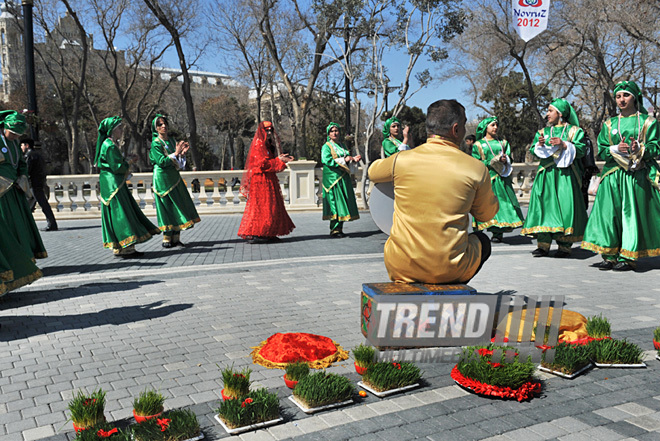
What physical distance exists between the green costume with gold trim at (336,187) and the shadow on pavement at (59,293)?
5057mm

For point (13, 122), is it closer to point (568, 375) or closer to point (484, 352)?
point (484, 352)

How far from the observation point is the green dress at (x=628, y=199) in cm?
739

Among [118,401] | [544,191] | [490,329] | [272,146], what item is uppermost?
[272,146]

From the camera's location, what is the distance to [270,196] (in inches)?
432

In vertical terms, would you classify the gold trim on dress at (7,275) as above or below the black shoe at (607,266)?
above

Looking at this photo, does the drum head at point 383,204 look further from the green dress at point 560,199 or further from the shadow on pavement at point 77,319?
the green dress at point 560,199

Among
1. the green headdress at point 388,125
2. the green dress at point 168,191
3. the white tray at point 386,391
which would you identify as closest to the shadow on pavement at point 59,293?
the green dress at point 168,191

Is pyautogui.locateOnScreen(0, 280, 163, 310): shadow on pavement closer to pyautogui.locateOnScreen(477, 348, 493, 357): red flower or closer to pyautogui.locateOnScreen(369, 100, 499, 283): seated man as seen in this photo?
pyautogui.locateOnScreen(369, 100, 499, 283): seated man

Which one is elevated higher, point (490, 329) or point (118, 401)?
point (490, 329)

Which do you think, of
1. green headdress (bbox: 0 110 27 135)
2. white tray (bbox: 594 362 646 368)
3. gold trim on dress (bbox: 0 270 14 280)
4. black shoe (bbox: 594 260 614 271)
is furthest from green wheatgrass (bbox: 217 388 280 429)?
black shoe (bbox: 594 260 614 271)

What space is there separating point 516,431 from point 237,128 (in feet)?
176

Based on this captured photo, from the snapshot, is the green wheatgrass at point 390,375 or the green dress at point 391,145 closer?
the green wheatgrass at point 390,375

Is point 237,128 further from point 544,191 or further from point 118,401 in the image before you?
point 118,401

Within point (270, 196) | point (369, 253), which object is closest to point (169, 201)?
point (270, 196)
